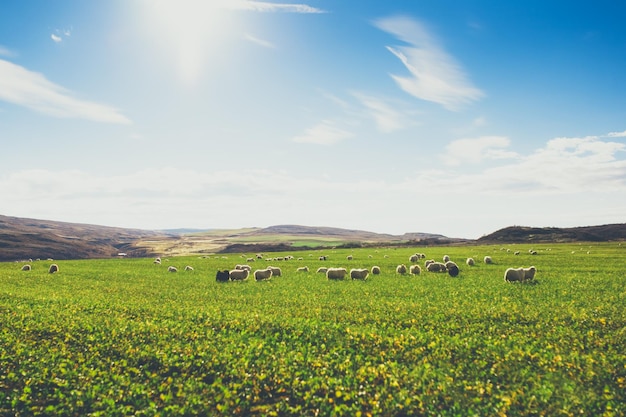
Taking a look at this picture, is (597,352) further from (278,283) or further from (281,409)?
(278,283)

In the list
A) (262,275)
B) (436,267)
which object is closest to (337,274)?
(262,275)

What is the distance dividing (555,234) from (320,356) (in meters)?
152

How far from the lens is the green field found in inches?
477

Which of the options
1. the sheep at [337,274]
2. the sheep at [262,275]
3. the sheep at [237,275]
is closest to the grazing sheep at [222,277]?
the sheep at [237,275]

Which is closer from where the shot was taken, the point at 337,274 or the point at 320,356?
the point at 320,356

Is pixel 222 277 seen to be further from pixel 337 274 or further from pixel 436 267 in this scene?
pixel 436 267

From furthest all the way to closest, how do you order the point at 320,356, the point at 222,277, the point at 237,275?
the point at 237,275 < the point at 222,277 < the point at 320,356

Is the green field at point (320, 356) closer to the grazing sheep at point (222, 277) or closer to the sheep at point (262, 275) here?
the grazing sheep at point (222, 277)

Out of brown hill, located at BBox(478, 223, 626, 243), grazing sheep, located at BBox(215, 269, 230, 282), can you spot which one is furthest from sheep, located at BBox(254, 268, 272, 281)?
brown hill, located at BBox(478, 223, 626, 243)

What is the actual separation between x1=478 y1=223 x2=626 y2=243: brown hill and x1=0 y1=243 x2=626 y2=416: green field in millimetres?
125504

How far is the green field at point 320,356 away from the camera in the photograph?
12.1m

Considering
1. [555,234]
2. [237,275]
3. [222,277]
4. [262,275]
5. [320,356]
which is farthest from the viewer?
[555,234]

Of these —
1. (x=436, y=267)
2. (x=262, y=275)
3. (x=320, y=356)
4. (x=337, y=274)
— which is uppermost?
(x=436, y=267)

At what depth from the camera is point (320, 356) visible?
1549 cm
